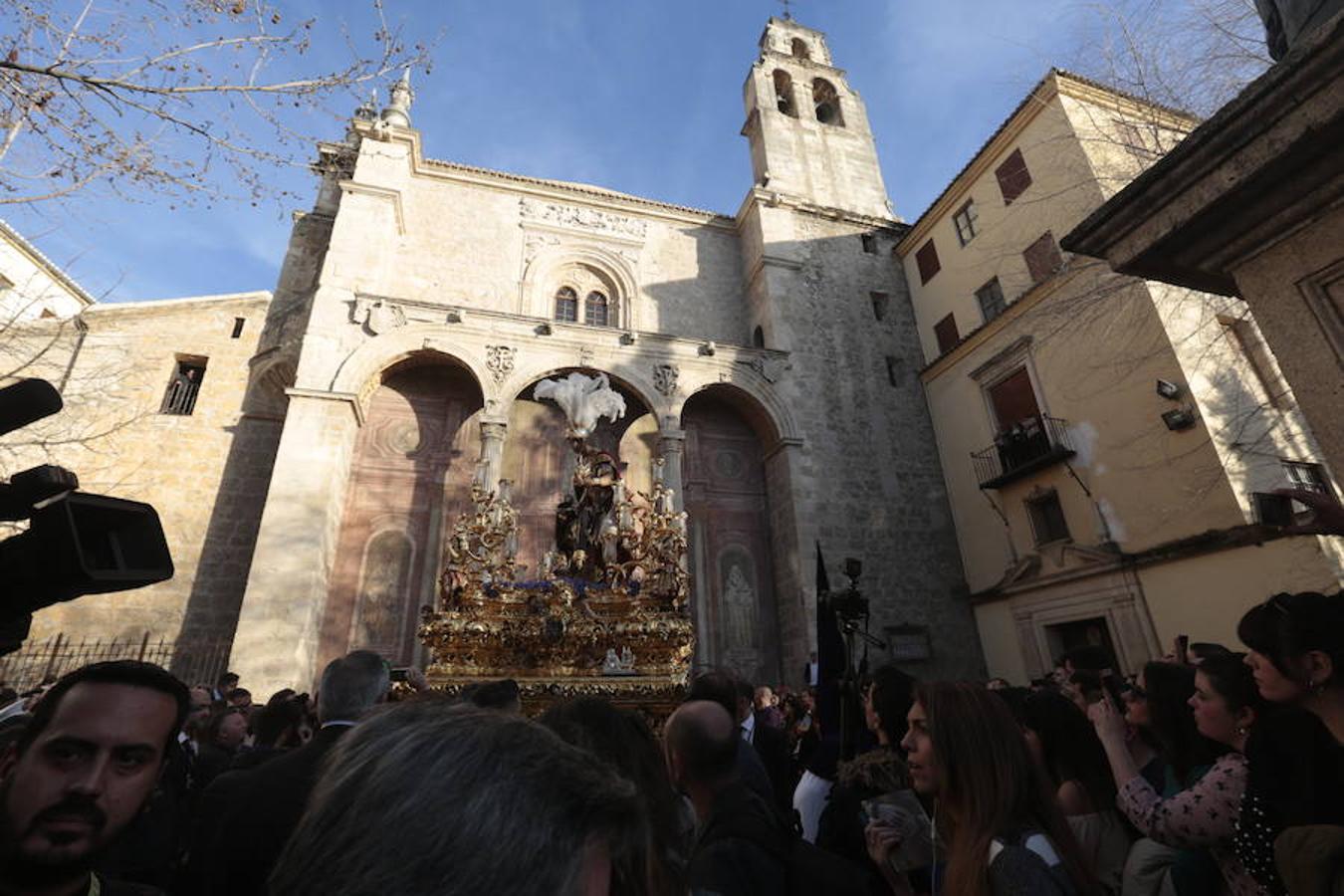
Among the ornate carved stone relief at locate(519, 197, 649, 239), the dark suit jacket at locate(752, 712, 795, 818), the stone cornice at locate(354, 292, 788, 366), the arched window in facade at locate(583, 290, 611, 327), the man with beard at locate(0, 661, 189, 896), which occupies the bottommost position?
the dark suit jacket at locate(752, 712, 795, 818)

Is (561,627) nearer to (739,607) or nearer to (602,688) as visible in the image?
(602,688)

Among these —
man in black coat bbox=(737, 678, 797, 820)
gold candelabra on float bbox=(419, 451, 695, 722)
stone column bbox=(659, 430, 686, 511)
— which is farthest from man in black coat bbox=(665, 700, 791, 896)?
stone column bbox=(659, 430, 686, 511)

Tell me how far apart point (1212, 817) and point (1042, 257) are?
540 inches

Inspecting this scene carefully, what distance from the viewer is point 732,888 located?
1737 millimetres

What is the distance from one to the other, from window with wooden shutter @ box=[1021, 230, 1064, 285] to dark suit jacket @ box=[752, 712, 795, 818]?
457 inches

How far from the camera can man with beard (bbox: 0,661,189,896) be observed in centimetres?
146

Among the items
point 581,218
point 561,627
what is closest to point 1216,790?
point 561,627

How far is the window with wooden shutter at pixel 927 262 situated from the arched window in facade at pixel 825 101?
7.29 metres

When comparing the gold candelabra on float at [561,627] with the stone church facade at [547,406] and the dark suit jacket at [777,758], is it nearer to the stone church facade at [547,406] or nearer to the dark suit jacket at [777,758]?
the dark suit jacket at [777,758]

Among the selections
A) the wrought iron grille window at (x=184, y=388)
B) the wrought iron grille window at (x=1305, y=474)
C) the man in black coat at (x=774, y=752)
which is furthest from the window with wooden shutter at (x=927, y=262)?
the wrought iron grille window at (x=184, y=388)

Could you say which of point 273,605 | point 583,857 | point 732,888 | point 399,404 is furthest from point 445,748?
point 399,404

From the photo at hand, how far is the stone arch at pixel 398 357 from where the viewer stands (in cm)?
1221

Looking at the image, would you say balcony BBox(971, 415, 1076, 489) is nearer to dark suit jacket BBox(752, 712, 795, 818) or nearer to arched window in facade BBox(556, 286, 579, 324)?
dark suit jacket BBox(752, 712, 795, 818)

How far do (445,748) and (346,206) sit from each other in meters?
16.2
